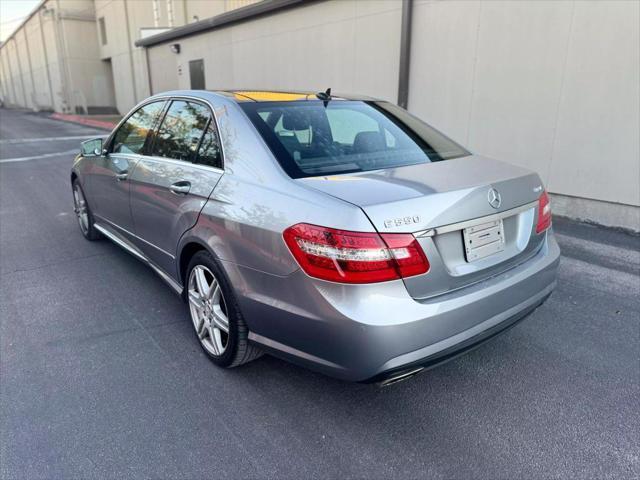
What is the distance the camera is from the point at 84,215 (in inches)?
205

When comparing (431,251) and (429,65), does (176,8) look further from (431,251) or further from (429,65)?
(431,251)

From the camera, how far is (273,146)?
254 centimetres

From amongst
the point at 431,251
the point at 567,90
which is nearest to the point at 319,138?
the point at 431,251

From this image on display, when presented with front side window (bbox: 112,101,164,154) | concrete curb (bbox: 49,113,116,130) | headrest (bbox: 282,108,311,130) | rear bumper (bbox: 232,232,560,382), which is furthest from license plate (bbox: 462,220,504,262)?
concrete curb (bbox: 49,113,116,130)

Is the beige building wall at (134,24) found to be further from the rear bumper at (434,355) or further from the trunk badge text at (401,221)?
the rear bumper at (434,355)

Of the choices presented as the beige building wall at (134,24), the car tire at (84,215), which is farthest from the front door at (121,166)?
the beige building wall at (134,24)

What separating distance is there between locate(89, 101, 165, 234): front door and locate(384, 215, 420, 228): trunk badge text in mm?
2387

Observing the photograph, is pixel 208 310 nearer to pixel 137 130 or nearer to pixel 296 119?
pixel 296 119

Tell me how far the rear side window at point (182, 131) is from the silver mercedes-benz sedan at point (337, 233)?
16 millimetres

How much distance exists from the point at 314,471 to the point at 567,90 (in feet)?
18.0

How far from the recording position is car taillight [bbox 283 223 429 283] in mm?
1981

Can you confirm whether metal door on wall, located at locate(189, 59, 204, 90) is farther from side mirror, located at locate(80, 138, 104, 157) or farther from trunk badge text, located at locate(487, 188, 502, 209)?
trunk badge text, located at locate(487, 188, 502, 209)

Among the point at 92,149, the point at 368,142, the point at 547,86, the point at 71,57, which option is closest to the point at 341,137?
the point at 368,142

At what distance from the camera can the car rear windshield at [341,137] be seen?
2549 millimetres
